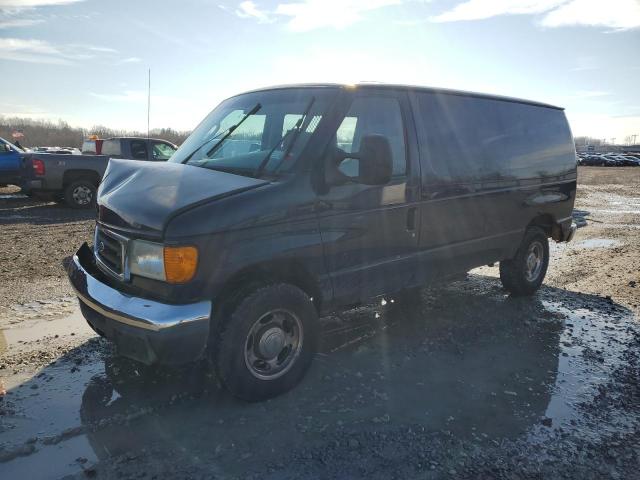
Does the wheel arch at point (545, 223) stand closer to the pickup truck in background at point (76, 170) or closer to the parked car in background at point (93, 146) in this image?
the pickup truck in background at point (76, 170)

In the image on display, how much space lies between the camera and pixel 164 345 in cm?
302

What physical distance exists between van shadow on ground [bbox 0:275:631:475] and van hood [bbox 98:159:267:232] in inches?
49.8

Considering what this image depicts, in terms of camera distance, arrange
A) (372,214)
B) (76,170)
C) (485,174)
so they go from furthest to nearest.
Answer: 1. (76,170)
2. (485,174)
3. (372,214)

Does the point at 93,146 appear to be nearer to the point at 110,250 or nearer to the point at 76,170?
the point at 76,170

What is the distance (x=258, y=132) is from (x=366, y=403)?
2.24 meters

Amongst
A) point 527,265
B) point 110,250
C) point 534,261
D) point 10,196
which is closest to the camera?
point 110,250

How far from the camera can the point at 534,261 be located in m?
6.38

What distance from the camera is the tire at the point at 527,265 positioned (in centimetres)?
608

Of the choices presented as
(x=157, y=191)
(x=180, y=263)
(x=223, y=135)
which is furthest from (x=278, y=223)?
(x=223, y=135)

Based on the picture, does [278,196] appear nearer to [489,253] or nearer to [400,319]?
[400,319]

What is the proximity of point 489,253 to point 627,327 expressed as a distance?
1644 mm

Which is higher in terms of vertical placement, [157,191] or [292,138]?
[292,138]

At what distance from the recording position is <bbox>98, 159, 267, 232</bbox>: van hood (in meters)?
3.14

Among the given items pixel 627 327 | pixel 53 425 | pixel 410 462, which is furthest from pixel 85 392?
pixel 627 327
